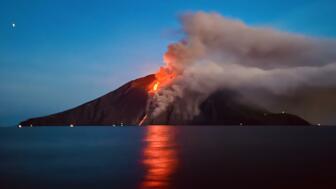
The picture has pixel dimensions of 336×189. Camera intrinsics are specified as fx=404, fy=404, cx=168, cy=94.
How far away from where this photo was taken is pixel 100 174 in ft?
149

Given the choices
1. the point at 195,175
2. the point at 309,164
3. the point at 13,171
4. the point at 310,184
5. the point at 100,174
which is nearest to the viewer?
the point at 310,184

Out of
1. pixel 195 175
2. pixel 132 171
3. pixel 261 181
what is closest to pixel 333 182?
pixel 261 181

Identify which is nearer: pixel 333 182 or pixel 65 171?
pixel 333 182

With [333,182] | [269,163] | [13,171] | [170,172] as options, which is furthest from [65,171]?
[333,182]

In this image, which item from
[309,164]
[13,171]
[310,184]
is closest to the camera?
[310,184]

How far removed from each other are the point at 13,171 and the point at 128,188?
19.4 meters

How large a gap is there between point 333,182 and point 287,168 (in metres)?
11.3

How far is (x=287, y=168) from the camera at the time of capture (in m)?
47.9

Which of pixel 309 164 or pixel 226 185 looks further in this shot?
pixel 309 164

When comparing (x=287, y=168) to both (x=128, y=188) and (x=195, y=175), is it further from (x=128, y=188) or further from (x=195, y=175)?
(x=128, y=188)

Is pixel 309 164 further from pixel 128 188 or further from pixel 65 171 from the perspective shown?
pixel 65 171

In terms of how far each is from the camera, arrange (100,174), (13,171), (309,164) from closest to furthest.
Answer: (100,174), (13,171), (309,164)

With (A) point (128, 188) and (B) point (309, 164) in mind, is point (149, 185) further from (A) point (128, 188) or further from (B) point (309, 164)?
(B) point (309, 164)

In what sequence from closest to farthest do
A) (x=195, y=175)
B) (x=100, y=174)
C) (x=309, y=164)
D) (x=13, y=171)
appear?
(x=195, y=175) < (x=100, y=174) < (x=13, y=171) < (x=309, y=164)
